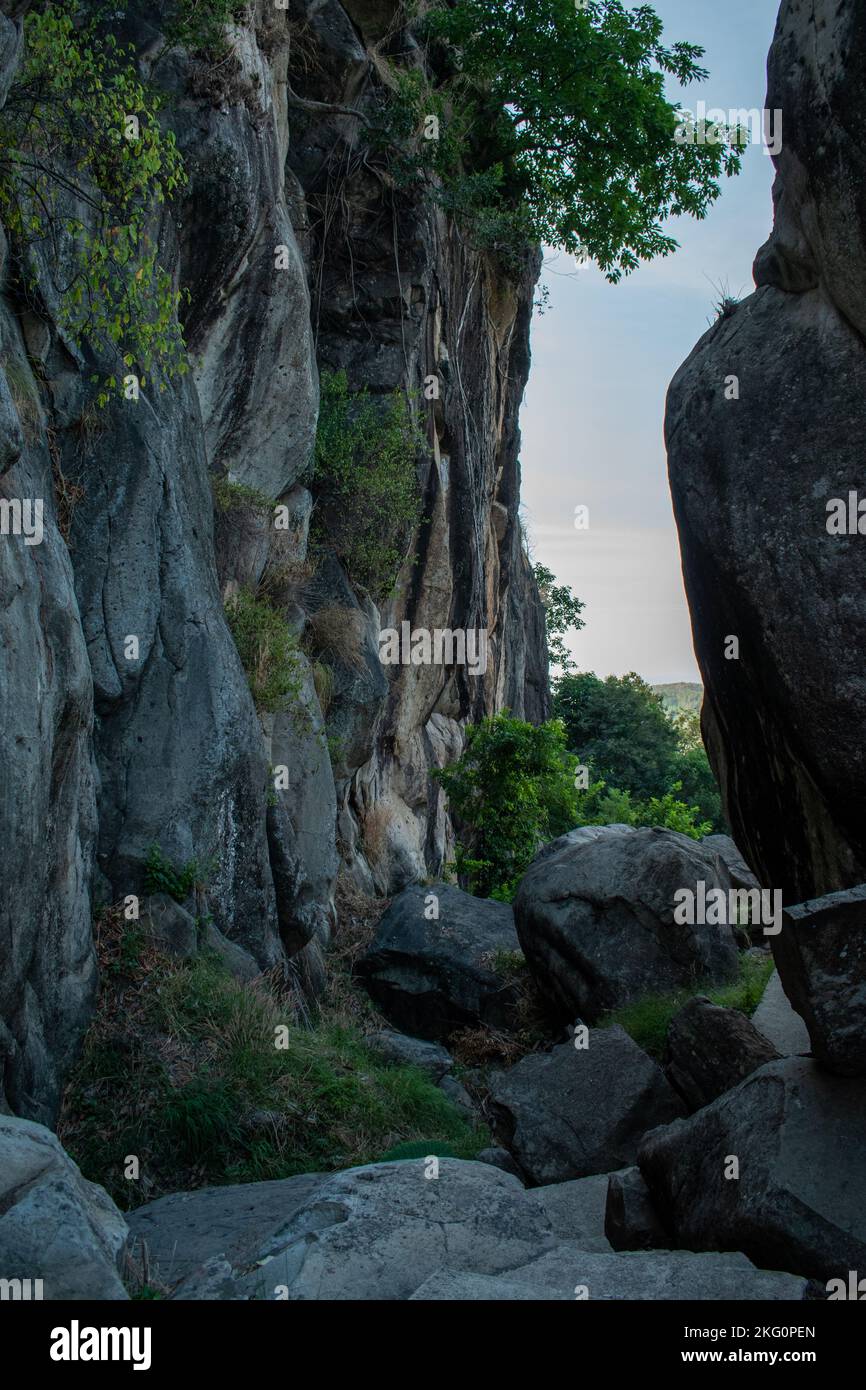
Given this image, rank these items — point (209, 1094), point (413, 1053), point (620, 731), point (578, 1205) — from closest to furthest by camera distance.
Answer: point (578, 1205)
point (209, 1094)
point (413, 1053)
point (620, 731)

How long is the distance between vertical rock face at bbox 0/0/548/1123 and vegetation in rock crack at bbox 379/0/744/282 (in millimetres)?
775

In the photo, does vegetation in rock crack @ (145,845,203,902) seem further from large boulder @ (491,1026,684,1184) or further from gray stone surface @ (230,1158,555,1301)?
gray stone surface @ (230,1158,555,1301)

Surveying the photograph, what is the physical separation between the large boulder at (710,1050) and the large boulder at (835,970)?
2.00m

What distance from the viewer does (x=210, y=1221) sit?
663 cm

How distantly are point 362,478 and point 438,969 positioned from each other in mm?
7092

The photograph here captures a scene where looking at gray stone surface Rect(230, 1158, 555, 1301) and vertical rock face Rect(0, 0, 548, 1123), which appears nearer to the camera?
gray stone surface Rect(230, 1158, 555, 1301)

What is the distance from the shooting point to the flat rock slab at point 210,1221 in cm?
595

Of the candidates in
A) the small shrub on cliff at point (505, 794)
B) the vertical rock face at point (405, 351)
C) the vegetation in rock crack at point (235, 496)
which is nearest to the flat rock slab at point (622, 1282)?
the vegetation in rock crack at point (235, 496)

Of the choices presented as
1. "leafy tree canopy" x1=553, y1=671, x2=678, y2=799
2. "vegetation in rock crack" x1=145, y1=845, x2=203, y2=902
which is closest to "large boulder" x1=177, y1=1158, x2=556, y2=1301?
"vegetation in rock crack" x1=145, y1=845, x2=203, y2=902

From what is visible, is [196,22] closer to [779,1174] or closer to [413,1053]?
[413,1053]

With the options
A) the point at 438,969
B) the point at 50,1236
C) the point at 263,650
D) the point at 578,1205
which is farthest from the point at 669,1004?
the point at 50,1236

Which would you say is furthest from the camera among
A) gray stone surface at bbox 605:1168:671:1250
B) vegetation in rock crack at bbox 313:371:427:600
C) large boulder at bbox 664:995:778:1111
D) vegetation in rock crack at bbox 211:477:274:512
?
vegetation in rock crack at bbox 313:371:427:600

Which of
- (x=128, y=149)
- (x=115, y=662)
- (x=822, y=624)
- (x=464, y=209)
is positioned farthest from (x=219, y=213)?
(x=822, y=624)

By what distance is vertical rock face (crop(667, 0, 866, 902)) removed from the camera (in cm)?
685
